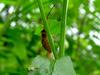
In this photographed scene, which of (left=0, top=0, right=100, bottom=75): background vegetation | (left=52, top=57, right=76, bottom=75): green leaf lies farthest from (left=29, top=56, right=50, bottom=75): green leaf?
(left=0, top=0, right=100, bottom=75): background vegetation

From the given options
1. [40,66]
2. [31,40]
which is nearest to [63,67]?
[40,66]

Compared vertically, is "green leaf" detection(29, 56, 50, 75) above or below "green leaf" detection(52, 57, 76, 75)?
below

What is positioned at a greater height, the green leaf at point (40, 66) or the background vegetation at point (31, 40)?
the green leaf at point (40, 66)

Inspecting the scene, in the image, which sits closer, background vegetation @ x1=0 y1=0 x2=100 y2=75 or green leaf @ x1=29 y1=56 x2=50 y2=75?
green leaf @ x1=29 y1=56 x2=50 y2=75

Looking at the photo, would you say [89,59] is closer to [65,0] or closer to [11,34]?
[11,34]

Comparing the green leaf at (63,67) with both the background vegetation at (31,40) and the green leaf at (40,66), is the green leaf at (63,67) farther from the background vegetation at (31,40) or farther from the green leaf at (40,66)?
the background vegetation at (31,40)

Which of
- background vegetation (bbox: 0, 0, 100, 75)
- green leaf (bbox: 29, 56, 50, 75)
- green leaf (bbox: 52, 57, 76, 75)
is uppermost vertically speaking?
green leaf (bbox: 52, 57, 76, 75)

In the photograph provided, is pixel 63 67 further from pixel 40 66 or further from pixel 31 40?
pixel 31 40

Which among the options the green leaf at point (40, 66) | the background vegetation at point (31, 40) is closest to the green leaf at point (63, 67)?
the green leaf at point (40, 66)

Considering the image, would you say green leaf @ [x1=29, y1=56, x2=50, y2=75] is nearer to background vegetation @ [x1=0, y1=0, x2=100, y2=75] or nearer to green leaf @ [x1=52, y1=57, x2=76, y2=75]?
green leaf @ [x1=52, y1=57, x2=76, y2=75]
